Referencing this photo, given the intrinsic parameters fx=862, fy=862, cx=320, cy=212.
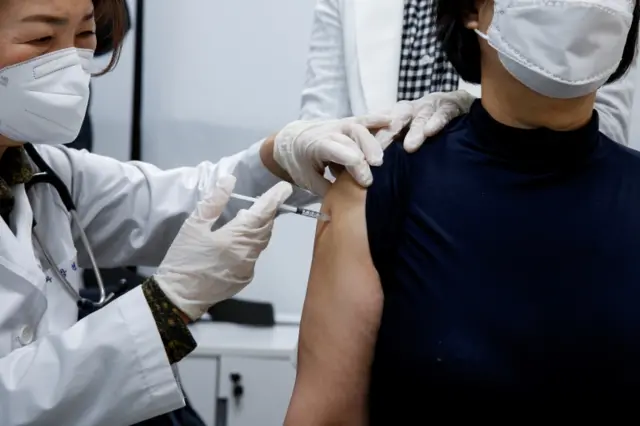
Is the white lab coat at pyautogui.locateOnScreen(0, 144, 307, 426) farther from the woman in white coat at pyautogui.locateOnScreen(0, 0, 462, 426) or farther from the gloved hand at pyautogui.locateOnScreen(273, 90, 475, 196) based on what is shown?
the gloved hand at pyautogui.locateOnScreen(273, 90, 475, 196)

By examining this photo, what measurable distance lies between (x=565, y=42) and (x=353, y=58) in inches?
29.7

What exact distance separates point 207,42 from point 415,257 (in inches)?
78.4

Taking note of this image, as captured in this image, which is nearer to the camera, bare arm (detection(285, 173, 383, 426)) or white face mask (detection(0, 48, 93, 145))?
bare arm (detection(285, 173, 383, 426))

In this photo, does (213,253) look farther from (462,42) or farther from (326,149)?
(462,42)

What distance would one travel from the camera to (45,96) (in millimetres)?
1333

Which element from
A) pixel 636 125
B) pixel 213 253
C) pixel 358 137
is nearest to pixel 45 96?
pixel 213 253

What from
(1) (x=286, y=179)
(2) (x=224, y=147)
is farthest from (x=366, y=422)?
(2) (x=224, y=147)

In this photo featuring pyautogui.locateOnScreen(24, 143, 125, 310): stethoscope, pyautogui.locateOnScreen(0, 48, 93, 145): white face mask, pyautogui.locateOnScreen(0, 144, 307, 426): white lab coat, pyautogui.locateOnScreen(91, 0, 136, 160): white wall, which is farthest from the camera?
pyautogui.locateOnScreen(91, 0, 136, 160): white wall

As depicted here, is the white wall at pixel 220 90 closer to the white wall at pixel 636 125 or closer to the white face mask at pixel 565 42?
the white wall at pixel 636 125

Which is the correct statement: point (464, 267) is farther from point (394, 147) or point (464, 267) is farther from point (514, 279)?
point (394, 147)

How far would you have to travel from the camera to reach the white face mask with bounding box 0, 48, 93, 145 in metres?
1.31

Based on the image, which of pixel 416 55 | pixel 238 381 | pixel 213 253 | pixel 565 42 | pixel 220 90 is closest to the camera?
pixel 565 42

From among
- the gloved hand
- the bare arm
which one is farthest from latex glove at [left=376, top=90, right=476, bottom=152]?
the bare arm

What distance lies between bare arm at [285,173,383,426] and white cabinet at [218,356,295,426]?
1.37m
